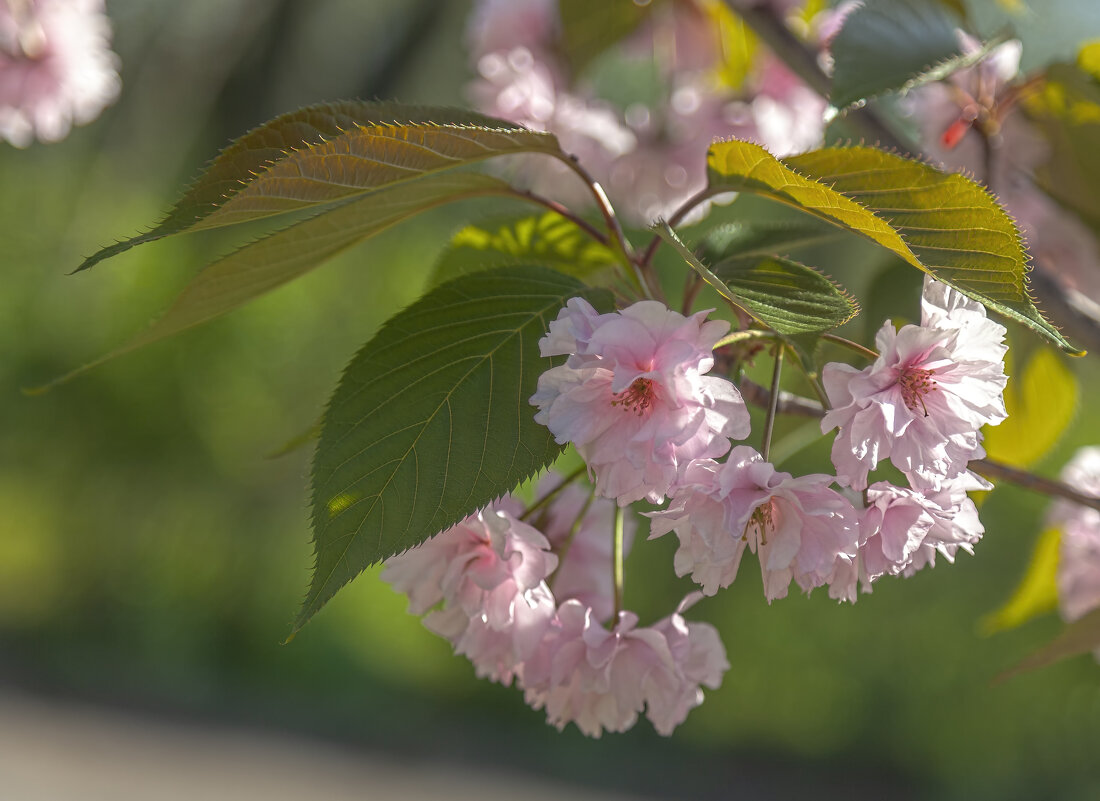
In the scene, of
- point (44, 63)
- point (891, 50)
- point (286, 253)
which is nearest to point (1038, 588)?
point (891, 50)

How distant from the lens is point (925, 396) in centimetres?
44

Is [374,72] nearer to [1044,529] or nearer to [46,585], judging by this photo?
[46,585]

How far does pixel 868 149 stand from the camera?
1.53 ft

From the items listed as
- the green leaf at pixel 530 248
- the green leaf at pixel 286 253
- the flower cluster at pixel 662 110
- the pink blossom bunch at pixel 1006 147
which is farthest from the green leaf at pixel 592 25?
the green leaf at pixel 286 253

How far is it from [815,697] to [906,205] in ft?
14.1

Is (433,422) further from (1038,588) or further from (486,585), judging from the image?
(1038,588)

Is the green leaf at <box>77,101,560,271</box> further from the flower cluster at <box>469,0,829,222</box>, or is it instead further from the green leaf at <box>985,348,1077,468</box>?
the flower cluster at <box>469,0,829,222</box>

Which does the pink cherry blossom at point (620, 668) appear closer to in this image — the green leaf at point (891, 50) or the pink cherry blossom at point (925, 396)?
the pink cherry blossom at point (925, 396)

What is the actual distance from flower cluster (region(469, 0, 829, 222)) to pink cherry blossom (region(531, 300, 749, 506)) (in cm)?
75

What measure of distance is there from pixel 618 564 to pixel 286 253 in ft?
0.82

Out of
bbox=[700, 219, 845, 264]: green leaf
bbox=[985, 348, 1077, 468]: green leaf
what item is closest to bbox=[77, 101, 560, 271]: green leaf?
bbox=[700, 219, 845, 264]: green leaf

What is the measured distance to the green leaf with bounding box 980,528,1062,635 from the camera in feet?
2.86

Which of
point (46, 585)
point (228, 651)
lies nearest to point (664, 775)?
point (228, 651)

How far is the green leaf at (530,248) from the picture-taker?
24.6 inches
